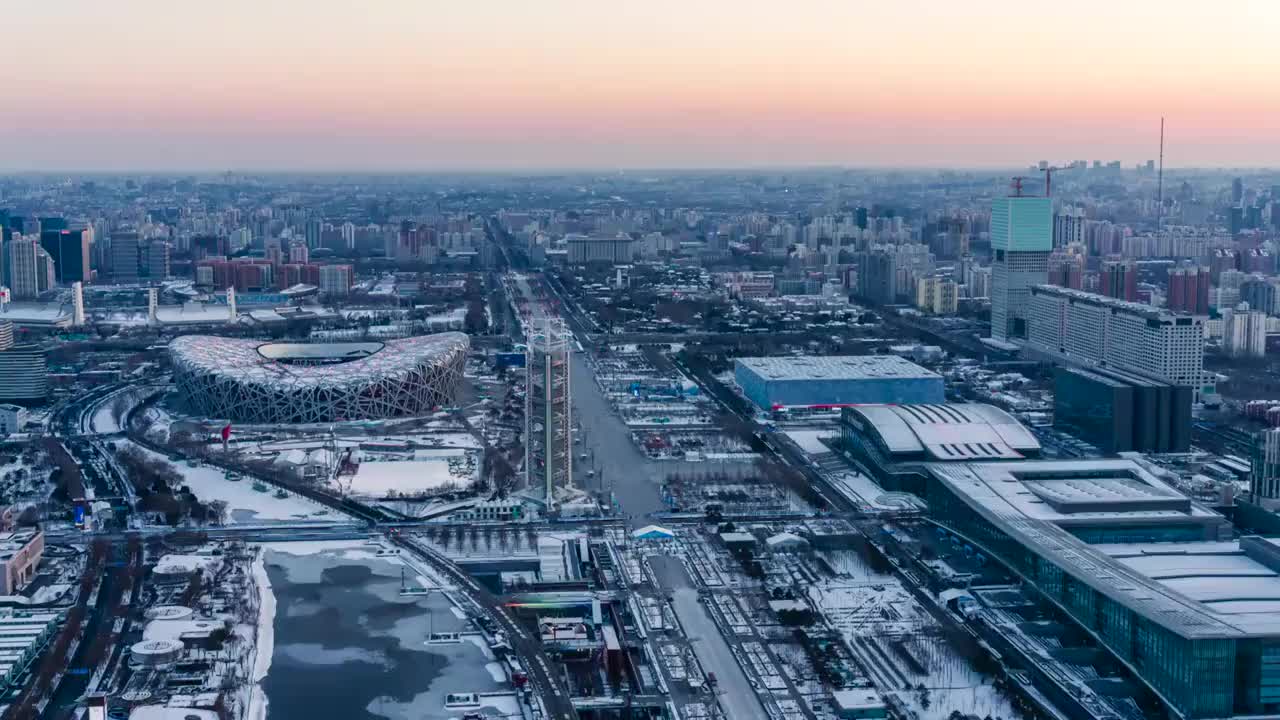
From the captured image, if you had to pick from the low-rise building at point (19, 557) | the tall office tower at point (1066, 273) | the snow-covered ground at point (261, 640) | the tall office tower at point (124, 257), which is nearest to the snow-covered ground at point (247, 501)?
the snow-covered ground at point (261, 640)

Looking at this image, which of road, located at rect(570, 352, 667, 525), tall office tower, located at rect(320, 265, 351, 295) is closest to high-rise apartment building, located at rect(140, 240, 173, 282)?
tall office tower, located at rect(320, 265, 351, 295)

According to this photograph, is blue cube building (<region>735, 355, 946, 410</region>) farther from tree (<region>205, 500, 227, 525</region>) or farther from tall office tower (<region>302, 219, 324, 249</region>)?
tall office tower (<region>302, 219, 324, 249</region>)

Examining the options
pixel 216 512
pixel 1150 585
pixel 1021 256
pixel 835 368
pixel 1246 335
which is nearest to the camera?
pixel 1150 585

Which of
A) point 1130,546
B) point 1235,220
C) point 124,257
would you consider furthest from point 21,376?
point 1235,220

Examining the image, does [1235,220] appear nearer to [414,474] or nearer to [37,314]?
[37,314]

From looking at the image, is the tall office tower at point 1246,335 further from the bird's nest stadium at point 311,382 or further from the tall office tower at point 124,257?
the tall office tower at point 124,257

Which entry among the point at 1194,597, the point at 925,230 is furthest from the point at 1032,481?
the point at 925,230

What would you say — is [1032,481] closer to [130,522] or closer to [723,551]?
[723,551]

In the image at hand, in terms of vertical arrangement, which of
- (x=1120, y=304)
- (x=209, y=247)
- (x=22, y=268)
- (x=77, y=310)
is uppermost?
(x=1120, y=304)
